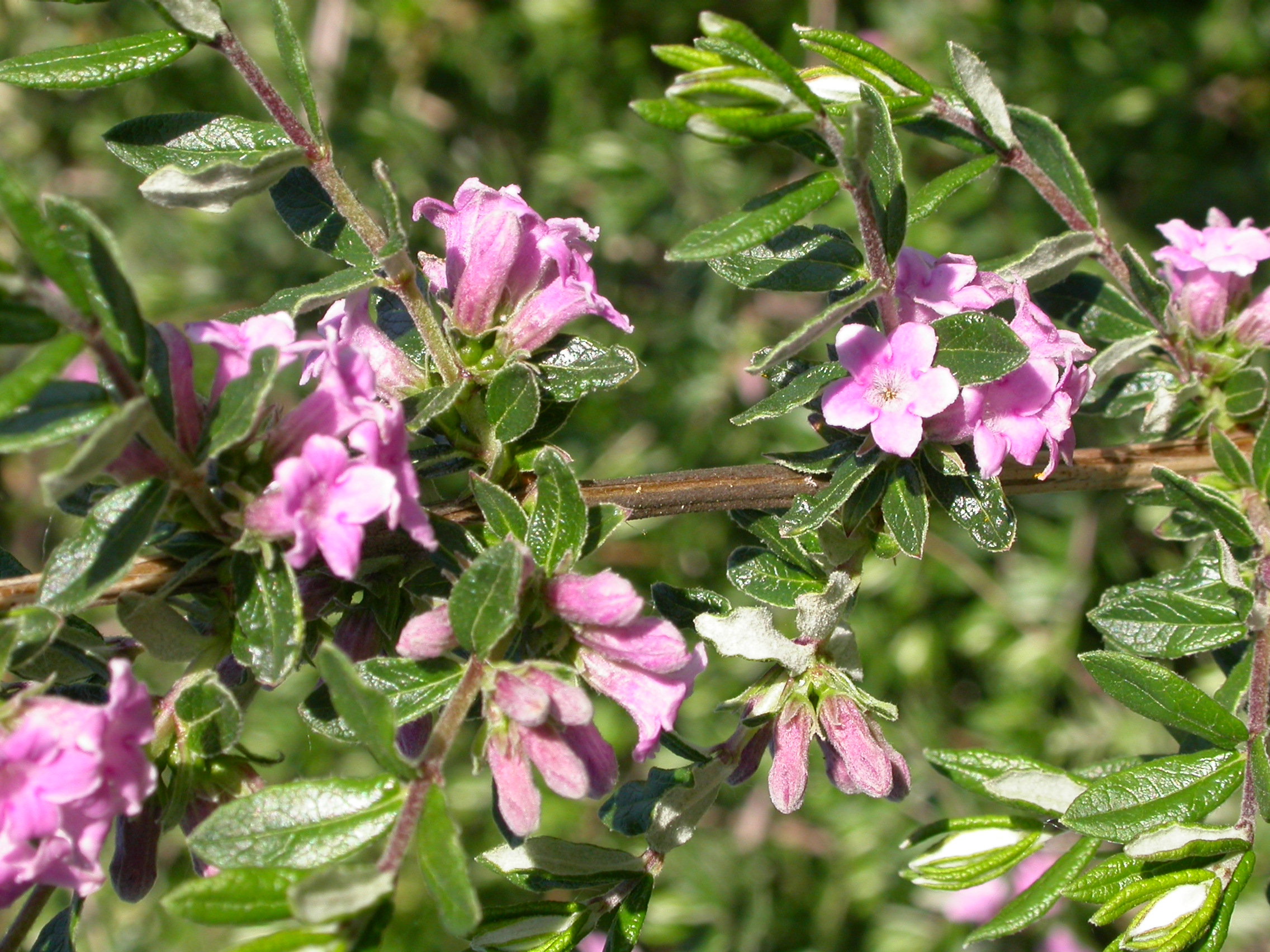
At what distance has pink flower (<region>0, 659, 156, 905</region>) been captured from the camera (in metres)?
1.15

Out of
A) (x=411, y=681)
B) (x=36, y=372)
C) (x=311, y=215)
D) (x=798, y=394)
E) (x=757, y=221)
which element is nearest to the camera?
(x=36, y=372)

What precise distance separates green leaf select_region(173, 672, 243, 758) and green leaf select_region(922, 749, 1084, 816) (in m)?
0.99

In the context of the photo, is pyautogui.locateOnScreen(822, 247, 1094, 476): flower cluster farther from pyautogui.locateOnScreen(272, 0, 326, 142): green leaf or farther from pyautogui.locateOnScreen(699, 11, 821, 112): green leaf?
pyautogui.locateOnScreen(272, 0, 326, 142): green leaf

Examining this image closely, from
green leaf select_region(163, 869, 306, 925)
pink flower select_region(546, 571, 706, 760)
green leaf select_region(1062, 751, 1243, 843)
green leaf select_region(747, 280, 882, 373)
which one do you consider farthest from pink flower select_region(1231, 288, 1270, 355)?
green leaf select_region(163, 869, 306, 925)

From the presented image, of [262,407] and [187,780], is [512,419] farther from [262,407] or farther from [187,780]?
[187,780]

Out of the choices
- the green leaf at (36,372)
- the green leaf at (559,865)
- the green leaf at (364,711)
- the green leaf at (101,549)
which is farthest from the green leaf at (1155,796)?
the green leaf at (36,372)

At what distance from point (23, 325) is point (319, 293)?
395 mm

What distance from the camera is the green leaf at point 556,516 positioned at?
1.41 metres

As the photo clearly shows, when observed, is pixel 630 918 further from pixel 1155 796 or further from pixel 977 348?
pixel 977 348

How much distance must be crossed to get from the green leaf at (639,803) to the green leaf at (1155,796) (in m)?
0.56

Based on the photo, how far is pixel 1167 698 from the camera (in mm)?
1453

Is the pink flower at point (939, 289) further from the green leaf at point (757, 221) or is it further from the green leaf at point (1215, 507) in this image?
the green leaf at point (1215, 507)

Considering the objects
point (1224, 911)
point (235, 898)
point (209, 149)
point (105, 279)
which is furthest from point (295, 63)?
point (1224, 911)

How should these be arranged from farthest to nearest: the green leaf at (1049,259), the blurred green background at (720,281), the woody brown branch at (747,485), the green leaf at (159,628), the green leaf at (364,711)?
the blurred green background at (720,281), the green leaf at (1049,259), the woody brown branch at (747,485), the green leaf at (159,628), the green leaf at (364,711)
